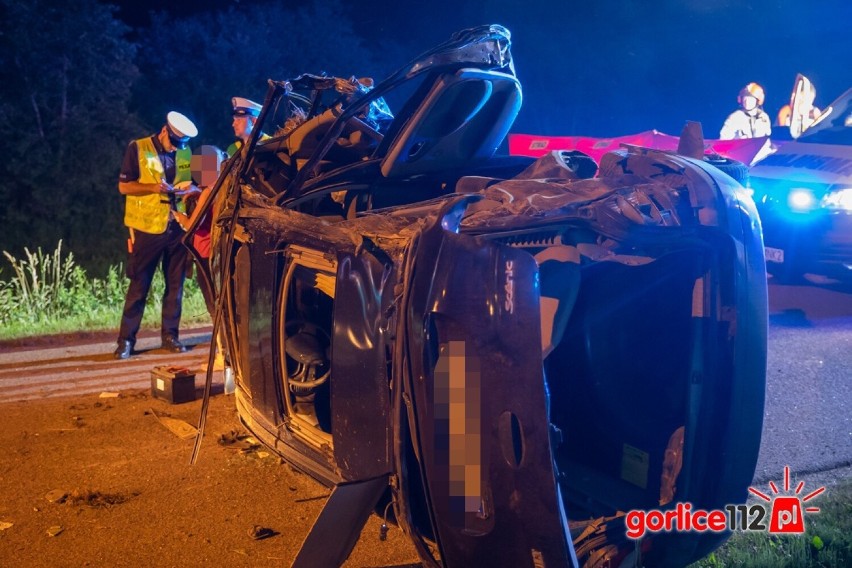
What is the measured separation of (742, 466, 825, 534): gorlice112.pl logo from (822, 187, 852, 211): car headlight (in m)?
4.74

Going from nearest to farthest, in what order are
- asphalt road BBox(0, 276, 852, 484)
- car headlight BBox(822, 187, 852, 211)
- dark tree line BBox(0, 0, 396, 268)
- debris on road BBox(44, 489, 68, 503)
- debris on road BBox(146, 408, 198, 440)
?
1. debris on road BBox(44, 489, 68, 503)
2. asphalt road BBox(0, 276, 852, 484)
3. debris on road BBox(146, 408, 198, 440)
4. car headlight BBox(822, 187, 852, 211)
5. dark tree line BBox(0, 0, 396, 268)

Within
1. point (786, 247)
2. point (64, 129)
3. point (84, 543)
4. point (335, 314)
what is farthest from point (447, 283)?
point (64, 129)

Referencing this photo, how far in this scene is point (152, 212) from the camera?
7055 millimetres

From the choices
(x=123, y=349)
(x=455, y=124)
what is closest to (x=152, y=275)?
(x=123, y=349)

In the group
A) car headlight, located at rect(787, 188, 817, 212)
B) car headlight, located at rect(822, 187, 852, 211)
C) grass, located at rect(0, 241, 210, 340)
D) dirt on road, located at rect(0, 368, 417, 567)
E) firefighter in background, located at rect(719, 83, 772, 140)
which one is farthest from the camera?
firefighter in background, located at rect(719, 83, 772, 140)

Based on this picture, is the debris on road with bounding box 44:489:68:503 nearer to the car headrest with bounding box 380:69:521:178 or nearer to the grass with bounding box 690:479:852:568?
the car headrest with bounding box 380:69:521:178

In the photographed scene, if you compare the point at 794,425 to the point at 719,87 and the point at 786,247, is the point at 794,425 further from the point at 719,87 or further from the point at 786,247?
the point at 719,87

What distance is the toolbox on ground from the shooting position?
5.66m

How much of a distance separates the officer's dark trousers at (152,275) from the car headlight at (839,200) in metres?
6.33

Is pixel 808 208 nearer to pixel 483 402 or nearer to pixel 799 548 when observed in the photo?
pixel 799 548

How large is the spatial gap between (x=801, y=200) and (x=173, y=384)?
6.45 m

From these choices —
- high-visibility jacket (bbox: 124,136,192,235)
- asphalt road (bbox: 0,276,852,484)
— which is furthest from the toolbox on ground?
high-visibility jacket (bbox: 124,136,192,235)

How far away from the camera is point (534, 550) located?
7.69 ft

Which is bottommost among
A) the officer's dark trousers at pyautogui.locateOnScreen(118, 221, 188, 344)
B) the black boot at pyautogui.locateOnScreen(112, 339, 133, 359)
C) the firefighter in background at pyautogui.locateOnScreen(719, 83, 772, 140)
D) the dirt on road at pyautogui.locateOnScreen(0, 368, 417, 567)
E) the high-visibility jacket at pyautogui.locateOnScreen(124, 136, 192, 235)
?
the dirt on road at pyautogui.locateOnScreen(0, 368, 417, 567)
